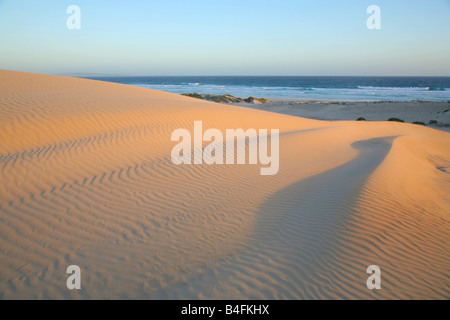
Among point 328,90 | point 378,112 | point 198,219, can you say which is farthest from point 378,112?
point 328,90

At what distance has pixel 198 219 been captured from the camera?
4.32 meters

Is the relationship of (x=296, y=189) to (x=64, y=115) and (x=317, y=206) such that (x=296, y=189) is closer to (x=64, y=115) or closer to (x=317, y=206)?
(x=317, y=206)

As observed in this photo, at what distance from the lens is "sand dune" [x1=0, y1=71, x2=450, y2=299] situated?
2.96 m

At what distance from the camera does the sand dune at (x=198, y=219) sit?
2.96m

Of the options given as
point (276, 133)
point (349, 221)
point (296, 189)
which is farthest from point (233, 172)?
point (276, 133)

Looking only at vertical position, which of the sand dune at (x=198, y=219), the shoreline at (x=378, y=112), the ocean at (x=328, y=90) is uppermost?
the ocean at (x=328, y=90)

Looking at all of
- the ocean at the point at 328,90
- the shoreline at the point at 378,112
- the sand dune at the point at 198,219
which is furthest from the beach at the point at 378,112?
the sand dune at the point at 198,219

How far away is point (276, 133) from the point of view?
35.3ft

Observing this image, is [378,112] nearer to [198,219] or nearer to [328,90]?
[198,219]

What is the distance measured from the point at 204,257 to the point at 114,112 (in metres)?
6.99

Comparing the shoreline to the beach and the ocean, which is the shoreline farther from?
the ocean

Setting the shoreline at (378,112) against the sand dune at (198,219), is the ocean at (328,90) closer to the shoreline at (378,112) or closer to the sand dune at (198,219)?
the shoreline at (378,112)
